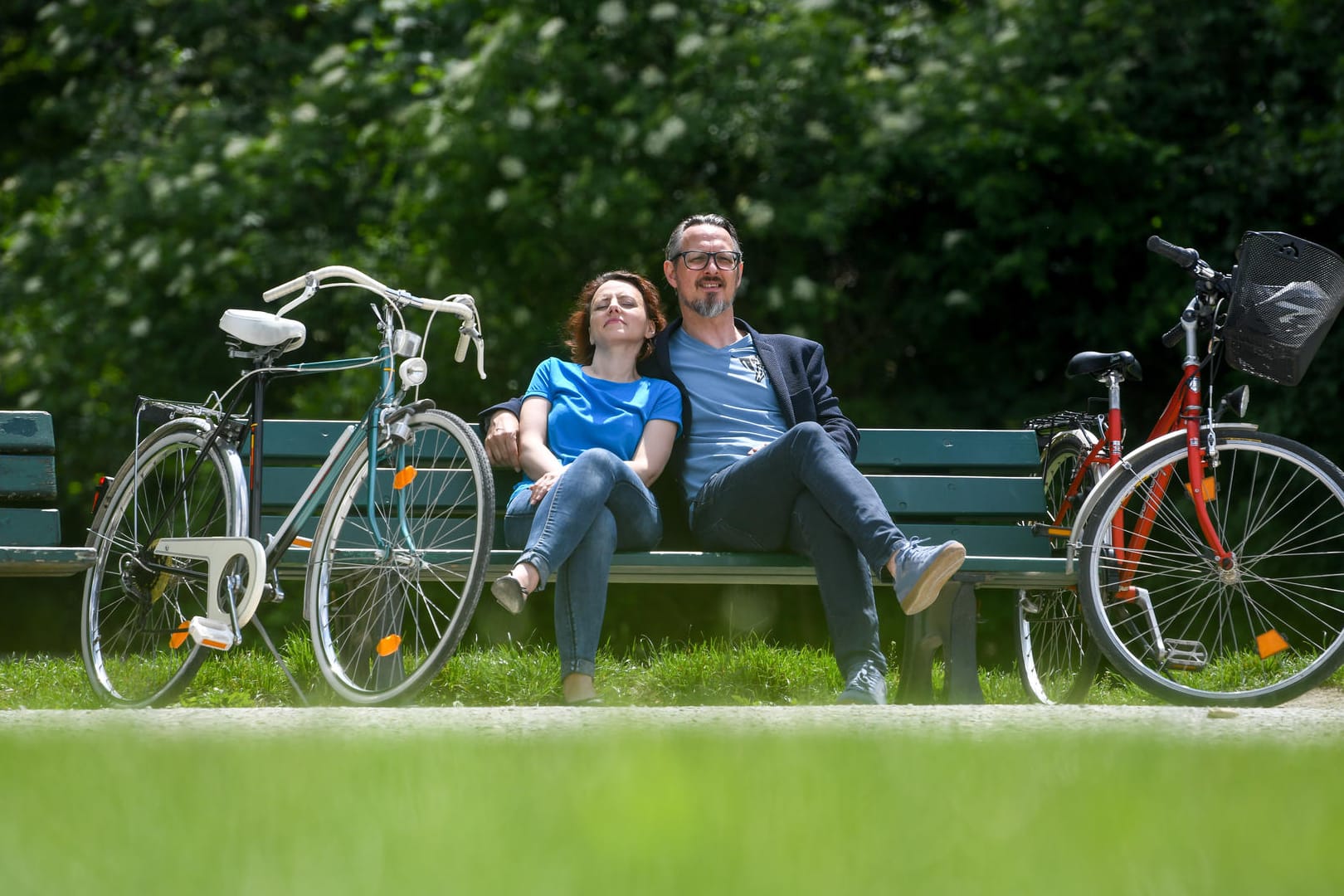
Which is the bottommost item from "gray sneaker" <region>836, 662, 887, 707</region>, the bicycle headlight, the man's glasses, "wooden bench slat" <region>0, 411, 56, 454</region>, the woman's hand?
"gray sneaker" <region>836, 662, 887, 707</region>

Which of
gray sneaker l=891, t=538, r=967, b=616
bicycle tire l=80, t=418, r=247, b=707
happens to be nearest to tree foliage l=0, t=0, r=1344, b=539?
bicycle tire l=80, t=418, r=247, b=707

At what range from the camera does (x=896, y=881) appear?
167cm

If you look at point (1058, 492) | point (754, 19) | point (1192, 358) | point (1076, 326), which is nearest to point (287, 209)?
point (754, 19)

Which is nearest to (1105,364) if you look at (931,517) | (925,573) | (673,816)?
(931,517)

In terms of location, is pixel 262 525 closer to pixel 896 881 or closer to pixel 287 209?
pixel 896 881

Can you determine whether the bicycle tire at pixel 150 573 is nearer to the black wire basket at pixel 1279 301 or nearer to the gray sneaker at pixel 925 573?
the gray sneaker at pixel 925 573

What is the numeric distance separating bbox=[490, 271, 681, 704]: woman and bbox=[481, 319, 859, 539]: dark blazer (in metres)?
0.05

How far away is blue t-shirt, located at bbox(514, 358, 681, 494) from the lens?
171 inches

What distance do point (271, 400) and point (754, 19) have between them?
3.30 metres

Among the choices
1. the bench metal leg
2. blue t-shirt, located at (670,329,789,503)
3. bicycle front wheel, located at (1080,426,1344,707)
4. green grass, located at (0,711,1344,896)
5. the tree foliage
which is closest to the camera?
green grass, located at (0,711,1344,896)

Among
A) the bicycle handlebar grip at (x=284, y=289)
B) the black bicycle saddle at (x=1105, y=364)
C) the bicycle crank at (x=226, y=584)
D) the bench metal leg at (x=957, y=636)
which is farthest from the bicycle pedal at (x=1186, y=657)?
the bicycle handlebar grip at (x=284, y=289)

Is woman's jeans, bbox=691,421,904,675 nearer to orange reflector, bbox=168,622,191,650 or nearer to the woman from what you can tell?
the woman

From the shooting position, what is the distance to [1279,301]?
3824mm

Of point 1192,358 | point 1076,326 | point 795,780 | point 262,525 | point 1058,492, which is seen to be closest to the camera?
point 795,780
